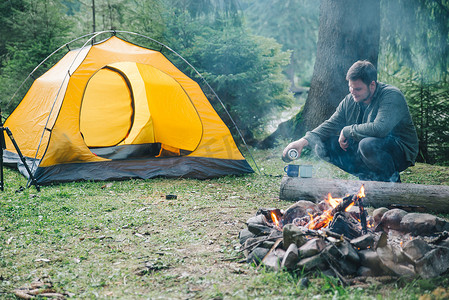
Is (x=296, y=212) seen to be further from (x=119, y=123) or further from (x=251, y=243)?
(x=119, y=123)

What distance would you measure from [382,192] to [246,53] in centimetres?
494

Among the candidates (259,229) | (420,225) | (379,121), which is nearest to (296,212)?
(259,229)

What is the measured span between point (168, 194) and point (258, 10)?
1567 centimetres

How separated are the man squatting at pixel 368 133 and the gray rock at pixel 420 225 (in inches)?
44.2

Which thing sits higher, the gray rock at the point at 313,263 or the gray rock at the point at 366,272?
the gray rock at the point at 313,263

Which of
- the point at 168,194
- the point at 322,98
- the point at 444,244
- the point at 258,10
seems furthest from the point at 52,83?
the point at 258,10

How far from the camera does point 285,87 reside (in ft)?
28.2

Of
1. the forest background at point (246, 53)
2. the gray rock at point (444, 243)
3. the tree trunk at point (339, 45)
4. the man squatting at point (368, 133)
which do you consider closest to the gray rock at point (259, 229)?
the gray rock at point (444, 243)

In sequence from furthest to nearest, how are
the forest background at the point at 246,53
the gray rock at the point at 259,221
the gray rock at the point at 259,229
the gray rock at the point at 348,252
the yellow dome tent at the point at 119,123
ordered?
1. the forest background at the point at 246,53
2. the yellow dome tent at the point at 119,123
3. the gray rock at the point at 259,221
4. the gray rock at the point at 259,229
5. the gray rock at the point at 348,252

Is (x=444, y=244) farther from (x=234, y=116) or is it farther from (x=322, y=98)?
(x=234, y=116)

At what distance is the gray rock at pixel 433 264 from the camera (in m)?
2.28

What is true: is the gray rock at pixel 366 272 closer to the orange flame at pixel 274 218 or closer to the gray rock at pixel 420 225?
the gray rock at pixel 420 225

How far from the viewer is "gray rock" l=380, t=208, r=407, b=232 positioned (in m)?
2.91

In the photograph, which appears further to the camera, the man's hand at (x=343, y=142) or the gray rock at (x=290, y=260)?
the man's hand at (x=343, y=142)
